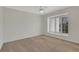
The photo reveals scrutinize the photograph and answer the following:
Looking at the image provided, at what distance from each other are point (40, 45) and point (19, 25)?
0.61 metres

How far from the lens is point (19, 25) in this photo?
1.85 metres

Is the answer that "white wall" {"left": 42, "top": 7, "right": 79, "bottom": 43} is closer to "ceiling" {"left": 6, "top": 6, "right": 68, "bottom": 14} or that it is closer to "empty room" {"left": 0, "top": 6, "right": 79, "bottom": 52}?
"empty room" {"left": 0, "top": 6, "right": 79, "bottom": 52}

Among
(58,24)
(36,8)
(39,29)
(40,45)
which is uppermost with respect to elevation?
(36,8)

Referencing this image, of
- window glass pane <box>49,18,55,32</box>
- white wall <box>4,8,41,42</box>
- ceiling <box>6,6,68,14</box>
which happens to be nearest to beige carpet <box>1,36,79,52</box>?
white wall <box>4,8,41,42</box>

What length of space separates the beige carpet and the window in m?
0.21

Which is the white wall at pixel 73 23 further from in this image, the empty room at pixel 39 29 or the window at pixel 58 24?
the window at pixel 58 24

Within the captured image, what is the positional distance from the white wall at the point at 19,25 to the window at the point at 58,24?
260 mm

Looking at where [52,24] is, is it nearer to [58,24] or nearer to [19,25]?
[58,24]

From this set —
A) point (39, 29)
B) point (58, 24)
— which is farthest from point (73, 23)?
point (39, 29)

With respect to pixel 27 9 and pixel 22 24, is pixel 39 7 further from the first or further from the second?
pixel 22 24

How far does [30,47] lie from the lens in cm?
181

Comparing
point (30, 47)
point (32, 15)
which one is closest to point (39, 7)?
point (32, 15)

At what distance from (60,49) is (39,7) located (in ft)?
3.15
